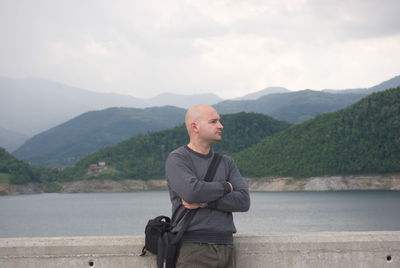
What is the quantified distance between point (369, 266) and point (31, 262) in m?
3.23

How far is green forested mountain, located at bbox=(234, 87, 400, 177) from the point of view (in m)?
126

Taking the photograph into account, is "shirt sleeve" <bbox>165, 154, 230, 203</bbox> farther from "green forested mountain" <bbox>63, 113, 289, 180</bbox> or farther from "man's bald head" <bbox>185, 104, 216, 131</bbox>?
"green forested mountain" <bbox>63, 113, 289, 180</bbox>

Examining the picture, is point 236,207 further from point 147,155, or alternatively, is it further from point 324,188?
point 147,155

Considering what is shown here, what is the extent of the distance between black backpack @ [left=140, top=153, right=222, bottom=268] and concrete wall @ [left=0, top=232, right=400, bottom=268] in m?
0.42

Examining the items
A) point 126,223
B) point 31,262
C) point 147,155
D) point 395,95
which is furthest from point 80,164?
point 31,262

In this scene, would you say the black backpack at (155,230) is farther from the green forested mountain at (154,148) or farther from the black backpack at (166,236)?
the green forested mountain at (154,148)

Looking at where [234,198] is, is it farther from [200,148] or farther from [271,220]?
[271,220]

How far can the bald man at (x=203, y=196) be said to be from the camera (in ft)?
16.1

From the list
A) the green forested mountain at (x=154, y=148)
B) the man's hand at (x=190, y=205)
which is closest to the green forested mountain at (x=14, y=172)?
the green forested mountain at (x=154, y=148)

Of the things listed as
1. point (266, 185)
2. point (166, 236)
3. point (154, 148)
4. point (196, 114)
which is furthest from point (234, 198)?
point (154, 148)

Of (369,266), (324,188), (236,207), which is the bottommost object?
(324,188)

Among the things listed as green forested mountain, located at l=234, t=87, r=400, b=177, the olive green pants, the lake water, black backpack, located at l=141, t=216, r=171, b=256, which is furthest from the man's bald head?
green forested mountain, located at l=234, t=87, r=400, b=177

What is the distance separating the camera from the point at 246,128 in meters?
180

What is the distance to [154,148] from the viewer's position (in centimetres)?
17475
